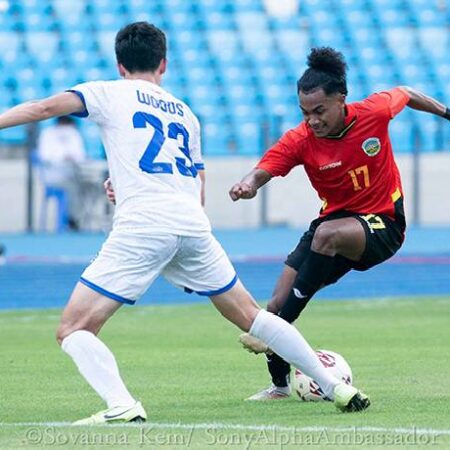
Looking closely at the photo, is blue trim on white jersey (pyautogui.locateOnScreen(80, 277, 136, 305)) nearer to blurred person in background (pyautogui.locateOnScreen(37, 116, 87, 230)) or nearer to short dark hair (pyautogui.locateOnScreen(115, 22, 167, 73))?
short dark hair (pyautogui.locateOnScreen(115, 22, 167, 73))

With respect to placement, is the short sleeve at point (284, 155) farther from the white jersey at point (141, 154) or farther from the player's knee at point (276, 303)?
the white jersey at point (141, 154)

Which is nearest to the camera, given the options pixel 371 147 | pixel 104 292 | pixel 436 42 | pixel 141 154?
pixel 104 292

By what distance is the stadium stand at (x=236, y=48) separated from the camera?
86.8 feet

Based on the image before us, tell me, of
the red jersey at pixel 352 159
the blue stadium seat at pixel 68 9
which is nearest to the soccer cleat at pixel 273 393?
the red jersey at pixel 352 159

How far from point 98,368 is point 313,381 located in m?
1.58

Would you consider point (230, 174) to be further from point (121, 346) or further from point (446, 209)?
point (121, 346)

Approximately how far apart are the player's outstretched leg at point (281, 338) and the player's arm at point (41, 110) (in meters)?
1.23

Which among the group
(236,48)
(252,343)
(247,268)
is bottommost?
(247,268)

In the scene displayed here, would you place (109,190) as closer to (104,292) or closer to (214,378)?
(104,292)

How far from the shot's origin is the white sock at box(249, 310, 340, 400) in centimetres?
694

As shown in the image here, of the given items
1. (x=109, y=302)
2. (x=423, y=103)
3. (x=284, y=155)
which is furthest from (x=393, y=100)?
(x=109, y=302)

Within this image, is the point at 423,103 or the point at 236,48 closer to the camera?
the point at 423,103

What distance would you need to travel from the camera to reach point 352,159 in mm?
7891

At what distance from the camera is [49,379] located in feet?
28.9
